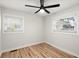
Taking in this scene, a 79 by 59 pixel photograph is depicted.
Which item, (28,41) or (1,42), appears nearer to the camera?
(1,42)

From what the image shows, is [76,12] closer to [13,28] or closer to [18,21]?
[18,21]

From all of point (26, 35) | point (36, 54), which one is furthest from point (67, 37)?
point (26, 35)

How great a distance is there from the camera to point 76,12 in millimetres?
2662

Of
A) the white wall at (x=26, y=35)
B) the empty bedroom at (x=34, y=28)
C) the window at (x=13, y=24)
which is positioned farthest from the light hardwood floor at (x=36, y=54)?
the window at (x=13, y=24)

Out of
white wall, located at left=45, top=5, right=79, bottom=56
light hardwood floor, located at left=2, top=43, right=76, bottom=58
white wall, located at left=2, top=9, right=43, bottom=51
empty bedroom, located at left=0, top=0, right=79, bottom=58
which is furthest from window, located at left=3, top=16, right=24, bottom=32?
white wall, located at left=45, top=5, right=79, bottom=56

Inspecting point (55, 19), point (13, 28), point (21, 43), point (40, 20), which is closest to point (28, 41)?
point (21, 43)

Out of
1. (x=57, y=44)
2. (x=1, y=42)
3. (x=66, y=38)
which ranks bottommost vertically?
(x=57, y=44)

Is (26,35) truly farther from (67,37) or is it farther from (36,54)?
(67,37)

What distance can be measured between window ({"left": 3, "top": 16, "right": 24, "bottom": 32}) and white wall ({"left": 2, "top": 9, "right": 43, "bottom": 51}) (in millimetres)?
241

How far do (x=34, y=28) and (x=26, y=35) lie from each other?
0.87 m

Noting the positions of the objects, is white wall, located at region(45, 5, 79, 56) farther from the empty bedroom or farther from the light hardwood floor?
the light hardwood floor

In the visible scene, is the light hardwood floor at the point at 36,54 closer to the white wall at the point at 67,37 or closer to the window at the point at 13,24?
the white wall at the point at 67,37

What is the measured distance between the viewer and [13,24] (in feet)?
11.2

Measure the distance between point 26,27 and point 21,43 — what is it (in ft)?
3.71
